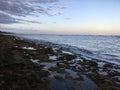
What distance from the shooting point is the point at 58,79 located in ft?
32.9

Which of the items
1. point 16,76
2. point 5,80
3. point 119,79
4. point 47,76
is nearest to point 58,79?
point 47,76

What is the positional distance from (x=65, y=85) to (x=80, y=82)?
1.19 m

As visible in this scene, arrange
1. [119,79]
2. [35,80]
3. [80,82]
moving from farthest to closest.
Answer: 1. [119,79]
2. [80,82]
3. [35,80]

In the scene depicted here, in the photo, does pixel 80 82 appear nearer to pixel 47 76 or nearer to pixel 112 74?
pixel 47 76

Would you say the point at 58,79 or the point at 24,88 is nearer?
the point at 24,88

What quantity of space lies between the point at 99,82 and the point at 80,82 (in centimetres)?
120

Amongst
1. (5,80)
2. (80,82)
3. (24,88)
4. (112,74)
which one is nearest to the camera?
(24,88)

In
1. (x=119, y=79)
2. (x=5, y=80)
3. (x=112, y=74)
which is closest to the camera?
(x=5, y=80)

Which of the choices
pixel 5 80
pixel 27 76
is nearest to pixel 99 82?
pixel 27 76

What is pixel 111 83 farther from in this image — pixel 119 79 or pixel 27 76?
pixel 27 76

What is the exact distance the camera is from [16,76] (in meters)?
9.45

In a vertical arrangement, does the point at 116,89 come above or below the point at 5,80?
below

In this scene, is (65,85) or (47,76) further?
(47,76)

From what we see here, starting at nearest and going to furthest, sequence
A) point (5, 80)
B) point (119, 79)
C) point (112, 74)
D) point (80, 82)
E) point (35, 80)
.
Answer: point (5, 80)
point (35, 80)
point (80, 82)
point (119, 79)
point (112, 74)
